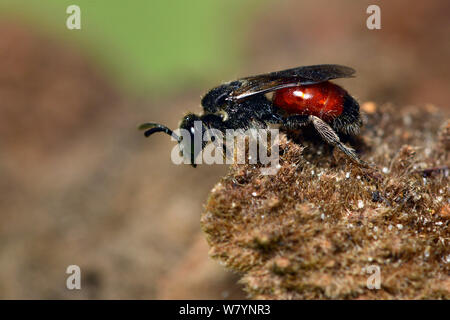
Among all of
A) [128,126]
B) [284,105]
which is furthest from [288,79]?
[128,126]

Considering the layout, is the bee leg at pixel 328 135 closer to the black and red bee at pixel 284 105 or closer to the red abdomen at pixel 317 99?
the black and red bee at pixel 284 105

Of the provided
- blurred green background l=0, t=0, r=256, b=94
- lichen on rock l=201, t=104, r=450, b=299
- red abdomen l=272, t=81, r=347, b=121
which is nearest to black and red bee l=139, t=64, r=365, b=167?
red abdomen l=272, t=81, r=347, b=121

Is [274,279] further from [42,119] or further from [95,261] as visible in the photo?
[42,119]

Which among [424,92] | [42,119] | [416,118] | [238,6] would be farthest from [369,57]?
[42,119]

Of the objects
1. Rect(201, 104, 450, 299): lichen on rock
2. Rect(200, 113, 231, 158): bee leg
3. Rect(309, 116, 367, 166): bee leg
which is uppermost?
Rect(200, 113, 231, 158): bee leg

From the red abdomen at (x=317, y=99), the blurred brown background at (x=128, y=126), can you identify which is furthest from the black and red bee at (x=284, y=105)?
the blurred brown background at (x=128, y=126)

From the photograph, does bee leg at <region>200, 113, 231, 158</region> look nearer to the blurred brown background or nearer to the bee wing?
the bee wing

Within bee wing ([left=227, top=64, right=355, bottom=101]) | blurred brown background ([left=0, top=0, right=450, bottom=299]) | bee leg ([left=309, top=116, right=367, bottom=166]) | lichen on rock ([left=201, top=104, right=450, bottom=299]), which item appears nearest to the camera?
lichen on rock ([left=201, top=104, right=450, bottom=299])
